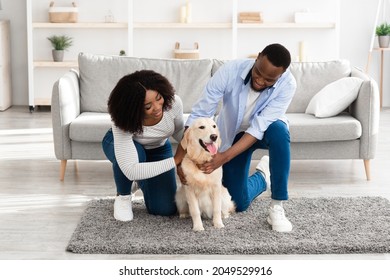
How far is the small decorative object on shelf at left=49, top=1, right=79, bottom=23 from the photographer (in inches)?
271

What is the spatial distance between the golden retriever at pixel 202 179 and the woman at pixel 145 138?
0.09 meters

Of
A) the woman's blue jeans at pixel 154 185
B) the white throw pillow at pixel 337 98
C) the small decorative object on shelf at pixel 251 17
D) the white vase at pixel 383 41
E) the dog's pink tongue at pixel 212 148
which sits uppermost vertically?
the small decorative object on shelf at pixel 251 17

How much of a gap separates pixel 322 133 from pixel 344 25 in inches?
130

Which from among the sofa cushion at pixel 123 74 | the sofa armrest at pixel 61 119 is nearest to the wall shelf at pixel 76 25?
the sofa cushion at pixel 123 74

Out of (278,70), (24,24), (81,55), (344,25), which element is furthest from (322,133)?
(24,24)

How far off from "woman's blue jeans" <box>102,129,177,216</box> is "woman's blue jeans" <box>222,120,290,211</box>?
10.3 inches

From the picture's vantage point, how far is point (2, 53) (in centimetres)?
696

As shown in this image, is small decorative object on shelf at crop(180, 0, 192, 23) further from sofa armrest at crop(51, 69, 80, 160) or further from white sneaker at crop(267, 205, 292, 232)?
white sneaker at crop(267, 205, 292, 232)

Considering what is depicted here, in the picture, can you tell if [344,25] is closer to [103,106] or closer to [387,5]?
[387,5]

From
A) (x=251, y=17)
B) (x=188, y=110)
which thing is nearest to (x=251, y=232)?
(x=188, y=110)

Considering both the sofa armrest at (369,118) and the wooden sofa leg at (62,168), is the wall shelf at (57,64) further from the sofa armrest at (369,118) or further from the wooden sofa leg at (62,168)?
the sofa armrest at (369,118)

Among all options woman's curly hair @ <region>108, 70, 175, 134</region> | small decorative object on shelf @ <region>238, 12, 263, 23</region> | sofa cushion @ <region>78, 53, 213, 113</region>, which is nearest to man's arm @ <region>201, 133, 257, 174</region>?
woman's curly hair @ <region>108, 70, 175, 134</region>

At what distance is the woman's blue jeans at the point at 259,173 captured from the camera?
336 centimetres

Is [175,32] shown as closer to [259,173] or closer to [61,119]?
[61,119]
